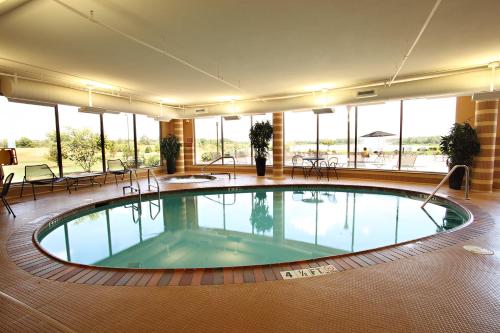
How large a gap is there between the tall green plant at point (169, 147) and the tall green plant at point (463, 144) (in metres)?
9.29

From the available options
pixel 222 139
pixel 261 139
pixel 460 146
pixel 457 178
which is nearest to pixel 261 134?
pixel 261 139

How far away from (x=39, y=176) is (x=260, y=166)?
6741 millimetres

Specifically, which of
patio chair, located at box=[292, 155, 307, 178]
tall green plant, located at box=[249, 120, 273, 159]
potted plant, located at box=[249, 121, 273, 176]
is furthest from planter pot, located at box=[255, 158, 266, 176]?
patio chair, located at box=[292, 155, 307, 178]

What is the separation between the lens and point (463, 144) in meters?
6.24

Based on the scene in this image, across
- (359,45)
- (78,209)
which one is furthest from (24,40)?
(359,45)

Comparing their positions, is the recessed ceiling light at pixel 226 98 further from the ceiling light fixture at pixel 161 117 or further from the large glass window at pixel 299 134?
the large glass window at pixel 299 134

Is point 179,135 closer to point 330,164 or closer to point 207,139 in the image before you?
point 207,139

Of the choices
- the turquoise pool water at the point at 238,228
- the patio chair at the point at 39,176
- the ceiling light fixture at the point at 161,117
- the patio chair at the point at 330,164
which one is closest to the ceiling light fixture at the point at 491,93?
the turquoise pool water at the point at 238,228

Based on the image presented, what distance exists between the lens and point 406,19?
11.3 ft

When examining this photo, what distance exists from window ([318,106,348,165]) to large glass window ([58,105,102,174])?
7966mm

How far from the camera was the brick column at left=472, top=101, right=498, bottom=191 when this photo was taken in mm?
6223

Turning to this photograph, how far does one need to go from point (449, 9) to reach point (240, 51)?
2.99 meters

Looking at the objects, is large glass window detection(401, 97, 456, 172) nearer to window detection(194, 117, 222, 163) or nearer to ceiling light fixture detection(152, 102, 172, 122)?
window detection(194, 117, 222, 163)

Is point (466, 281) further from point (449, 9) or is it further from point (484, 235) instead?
point (449, 9)
